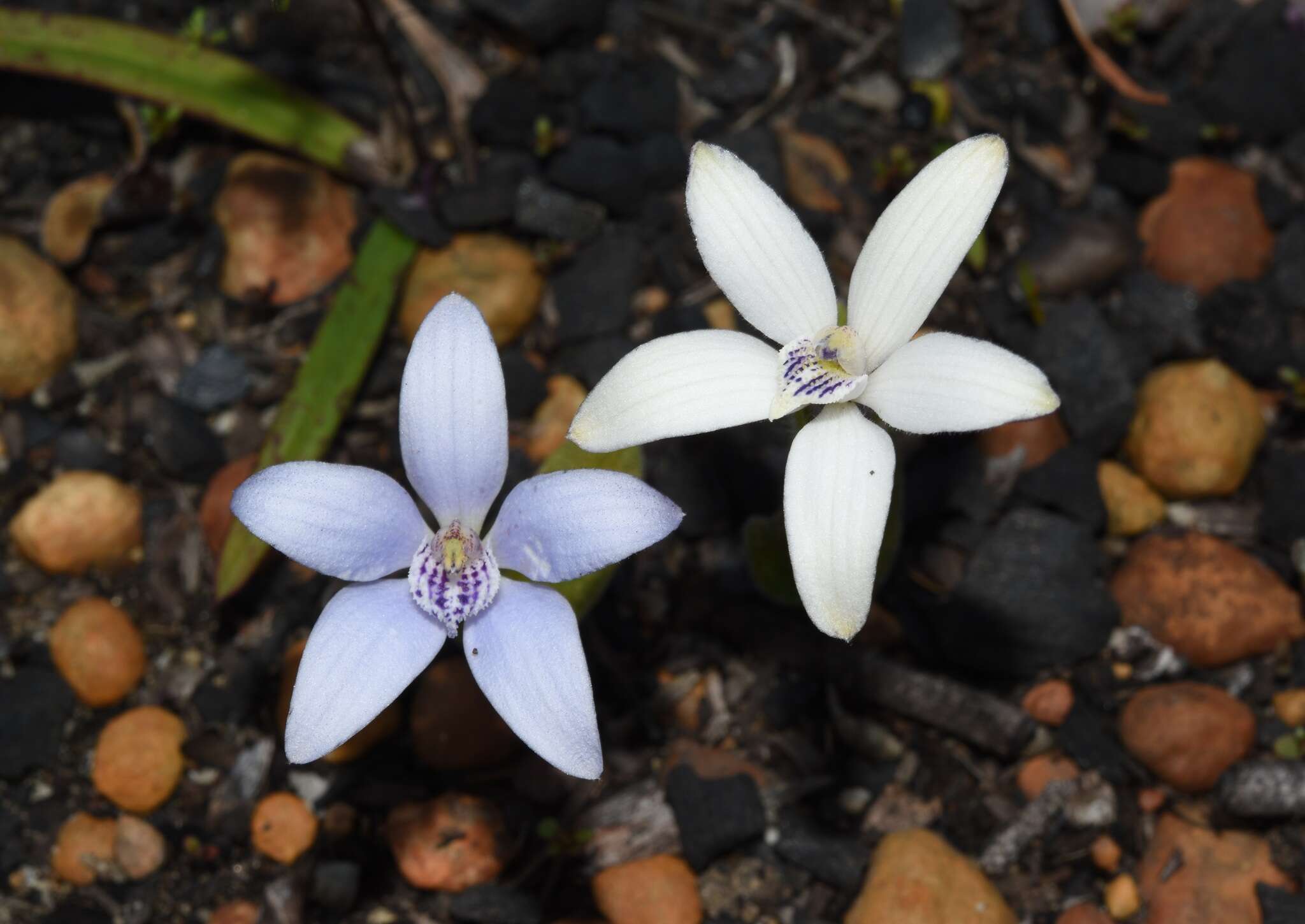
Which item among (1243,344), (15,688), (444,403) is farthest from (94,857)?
(1243,344)

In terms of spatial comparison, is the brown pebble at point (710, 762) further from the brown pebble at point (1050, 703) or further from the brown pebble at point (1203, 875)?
the brown pebble at point (1203, 875)

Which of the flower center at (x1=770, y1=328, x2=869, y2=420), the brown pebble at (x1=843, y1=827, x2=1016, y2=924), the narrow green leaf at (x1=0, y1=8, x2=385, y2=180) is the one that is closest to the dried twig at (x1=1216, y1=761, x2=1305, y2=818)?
the brown pebble at (x1=843, y1=827, x2=1016, y2=924)

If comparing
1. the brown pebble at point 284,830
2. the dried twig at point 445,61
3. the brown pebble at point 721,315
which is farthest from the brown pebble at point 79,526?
the brown pebble at point 721,315

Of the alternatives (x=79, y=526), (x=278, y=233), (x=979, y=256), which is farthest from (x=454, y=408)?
(x=979, y=256)

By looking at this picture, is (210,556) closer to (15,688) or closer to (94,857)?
(15,688)

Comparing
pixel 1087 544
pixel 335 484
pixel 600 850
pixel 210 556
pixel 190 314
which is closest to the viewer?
pixel 335 484

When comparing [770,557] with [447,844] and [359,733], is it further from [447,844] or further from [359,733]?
[359,733]
